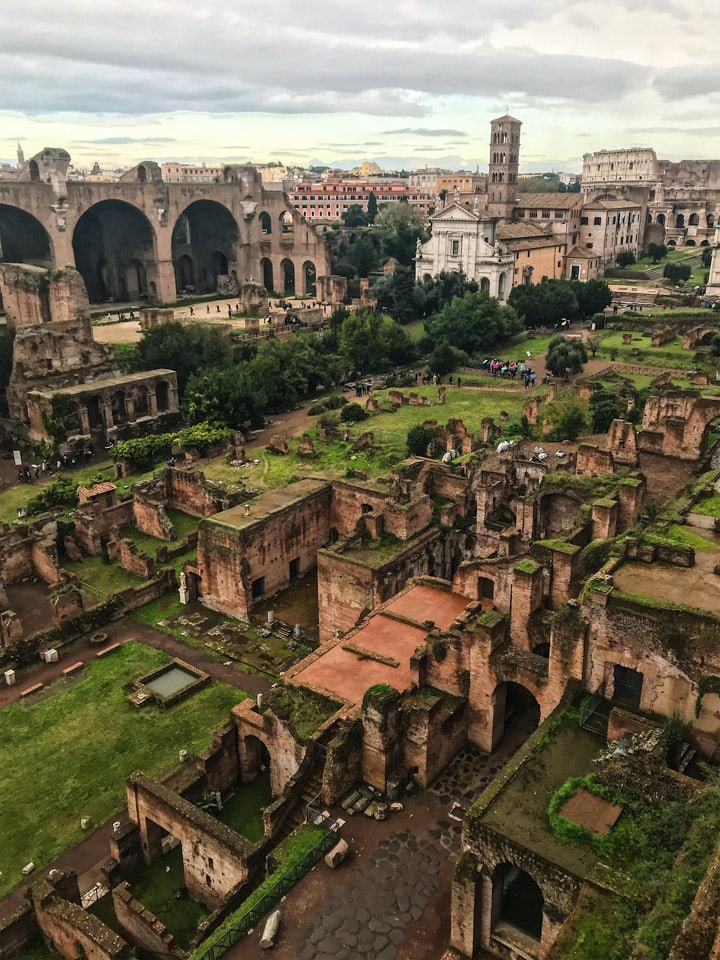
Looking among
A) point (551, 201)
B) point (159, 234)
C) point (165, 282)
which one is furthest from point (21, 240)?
point (551, 201)

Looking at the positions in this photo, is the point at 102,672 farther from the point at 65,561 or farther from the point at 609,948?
the point at 609,948

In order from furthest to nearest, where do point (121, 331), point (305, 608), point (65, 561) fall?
point (121, 331) < point (65, 561) < point (305, 608)

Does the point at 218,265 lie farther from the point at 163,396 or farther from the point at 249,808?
the point at 249,808

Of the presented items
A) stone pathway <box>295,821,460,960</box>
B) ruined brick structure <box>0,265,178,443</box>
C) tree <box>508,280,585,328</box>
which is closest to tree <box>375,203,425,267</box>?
tree <box>508,280,585,328</box>

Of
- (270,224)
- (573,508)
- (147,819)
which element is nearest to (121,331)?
(270,224)

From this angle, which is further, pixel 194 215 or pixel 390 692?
pixel 194 215

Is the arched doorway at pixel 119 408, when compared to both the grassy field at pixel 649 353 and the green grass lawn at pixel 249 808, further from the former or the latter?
the grassy field at pixel 649 353
